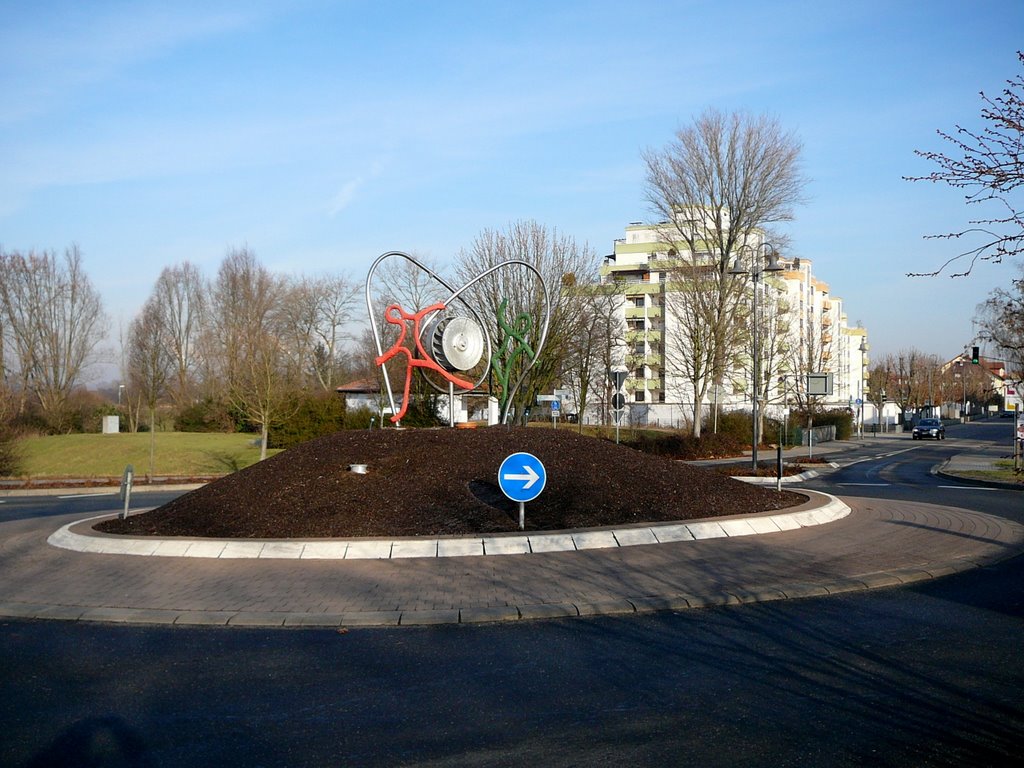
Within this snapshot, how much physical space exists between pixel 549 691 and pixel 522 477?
18.1ft

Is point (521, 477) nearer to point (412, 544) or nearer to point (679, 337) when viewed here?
point (412, 544)

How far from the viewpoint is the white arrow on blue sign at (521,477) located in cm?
1133

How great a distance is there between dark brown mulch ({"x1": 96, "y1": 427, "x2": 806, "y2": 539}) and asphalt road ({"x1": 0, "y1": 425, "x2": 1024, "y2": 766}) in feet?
13.3

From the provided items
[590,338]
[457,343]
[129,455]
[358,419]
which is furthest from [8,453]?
[590,338]

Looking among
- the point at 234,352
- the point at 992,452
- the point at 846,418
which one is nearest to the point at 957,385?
the point at 846,418

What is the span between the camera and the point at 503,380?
2080 centimetres

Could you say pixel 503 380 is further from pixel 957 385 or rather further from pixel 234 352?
pixel 957 385

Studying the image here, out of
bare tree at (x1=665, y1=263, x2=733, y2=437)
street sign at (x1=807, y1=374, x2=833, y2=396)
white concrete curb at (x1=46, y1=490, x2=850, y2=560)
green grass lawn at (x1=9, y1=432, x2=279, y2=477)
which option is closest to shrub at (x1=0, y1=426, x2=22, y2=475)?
green grass lawn at (x1=9, y1=432, x2=279, y2=477)

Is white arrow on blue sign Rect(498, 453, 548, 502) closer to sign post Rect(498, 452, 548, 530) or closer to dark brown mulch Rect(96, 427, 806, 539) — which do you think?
sign post Rect(498, 452, 548, 530)

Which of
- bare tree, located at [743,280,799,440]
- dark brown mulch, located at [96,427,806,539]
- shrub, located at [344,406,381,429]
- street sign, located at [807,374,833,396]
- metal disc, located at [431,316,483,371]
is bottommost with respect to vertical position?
dark brown mulch, located at [96,427,806,539]

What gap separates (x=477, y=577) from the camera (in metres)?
9.71

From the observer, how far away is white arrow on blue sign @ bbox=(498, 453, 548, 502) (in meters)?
11.3

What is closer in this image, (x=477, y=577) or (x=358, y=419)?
(x=477, y=577)

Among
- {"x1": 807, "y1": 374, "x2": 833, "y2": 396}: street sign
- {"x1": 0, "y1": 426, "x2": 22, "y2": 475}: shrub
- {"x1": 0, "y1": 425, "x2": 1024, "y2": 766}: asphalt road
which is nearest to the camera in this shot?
{"x1": 0, "y1": 425, "x2": 1024, "y2": 766}: asphalt road
